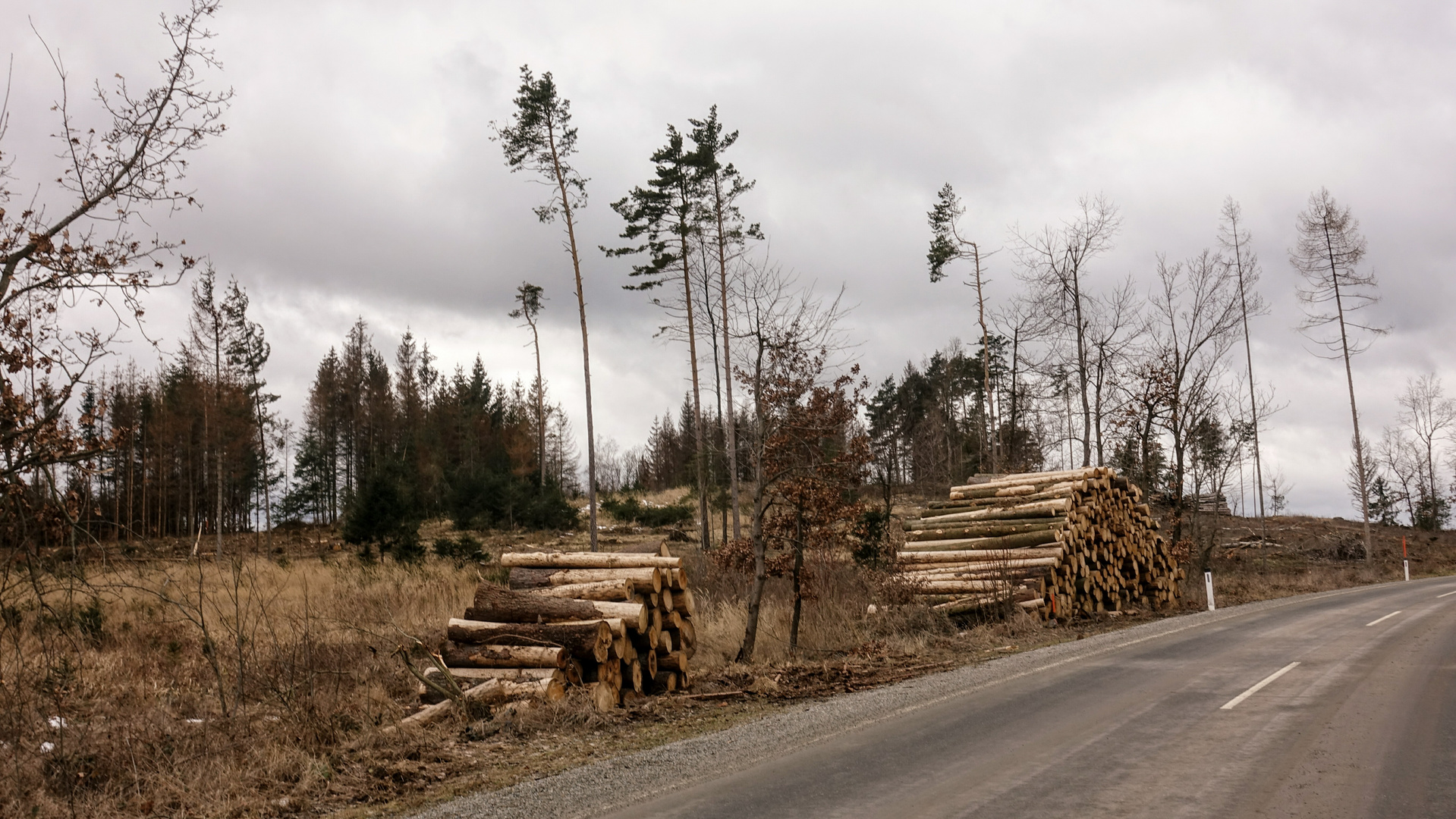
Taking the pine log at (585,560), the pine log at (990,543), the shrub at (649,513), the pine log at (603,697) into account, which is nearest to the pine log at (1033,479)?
the pine log at (990,543)

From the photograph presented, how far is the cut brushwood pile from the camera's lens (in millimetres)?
9203

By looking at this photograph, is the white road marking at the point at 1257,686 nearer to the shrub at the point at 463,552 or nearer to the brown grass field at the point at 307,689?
the brown grass field at the point at 307,689

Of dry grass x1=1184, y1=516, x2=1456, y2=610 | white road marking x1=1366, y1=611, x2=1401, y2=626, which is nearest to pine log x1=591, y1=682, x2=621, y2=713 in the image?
white road marking x1=1366, y1=611, x2=1401, y2=626

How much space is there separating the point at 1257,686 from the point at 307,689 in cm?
950

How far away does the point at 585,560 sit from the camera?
10.8 meters

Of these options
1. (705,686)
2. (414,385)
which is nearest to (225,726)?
(705,686)

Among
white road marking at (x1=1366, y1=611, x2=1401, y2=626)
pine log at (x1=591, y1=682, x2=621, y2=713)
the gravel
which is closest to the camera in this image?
the gravel

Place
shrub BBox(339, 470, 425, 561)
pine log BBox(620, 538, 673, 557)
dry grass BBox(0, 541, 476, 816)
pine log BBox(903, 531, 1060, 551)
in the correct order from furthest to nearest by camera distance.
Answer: shrub BBox(339, 470, 425, 561) < pine log BBox(903, 531, 1060, 551) < pine log BBox(620, 538, 673, 557) < dry grass BBox(0, 541, 476, 816)

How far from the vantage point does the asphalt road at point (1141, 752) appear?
5638 millimetres

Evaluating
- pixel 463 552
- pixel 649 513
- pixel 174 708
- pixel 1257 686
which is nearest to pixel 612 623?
pixel 174 708

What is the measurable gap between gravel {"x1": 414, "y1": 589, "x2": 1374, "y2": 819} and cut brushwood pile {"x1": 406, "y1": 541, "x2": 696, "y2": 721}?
1.83m

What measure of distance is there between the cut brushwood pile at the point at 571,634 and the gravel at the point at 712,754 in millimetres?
1832

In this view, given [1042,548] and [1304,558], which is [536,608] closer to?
[1042,548]

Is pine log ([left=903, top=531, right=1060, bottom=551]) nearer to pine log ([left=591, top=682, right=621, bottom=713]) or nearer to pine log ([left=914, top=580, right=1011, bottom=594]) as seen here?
pine log ([left=914, top=580, right=1011, bottom=594])
